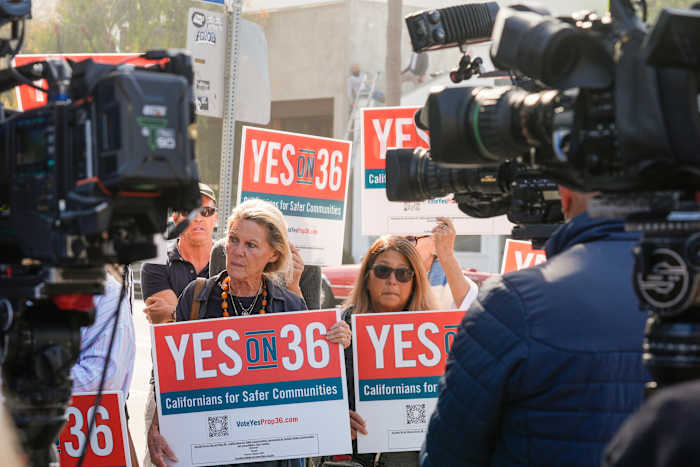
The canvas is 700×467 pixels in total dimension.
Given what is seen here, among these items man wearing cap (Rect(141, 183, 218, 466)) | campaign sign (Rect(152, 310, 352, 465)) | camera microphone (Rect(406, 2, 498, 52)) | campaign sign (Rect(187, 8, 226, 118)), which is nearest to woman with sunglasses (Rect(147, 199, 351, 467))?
campaign sign (Rect(152, 310, 352, 465))

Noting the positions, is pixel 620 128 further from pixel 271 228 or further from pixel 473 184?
pixel 271 228

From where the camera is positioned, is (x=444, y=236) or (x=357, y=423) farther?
(x=444, y=236)

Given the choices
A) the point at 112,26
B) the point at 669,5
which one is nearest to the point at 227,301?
the point at 669,5

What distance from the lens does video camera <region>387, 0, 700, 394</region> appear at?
1589mm

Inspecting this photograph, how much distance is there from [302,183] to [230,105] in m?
0.65

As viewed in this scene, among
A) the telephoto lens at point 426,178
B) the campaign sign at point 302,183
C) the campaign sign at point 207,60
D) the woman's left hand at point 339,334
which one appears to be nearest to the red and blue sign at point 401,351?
the woman's left hand at point 339,334

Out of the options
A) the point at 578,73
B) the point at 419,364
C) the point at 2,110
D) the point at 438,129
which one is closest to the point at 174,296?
the point at 419,364

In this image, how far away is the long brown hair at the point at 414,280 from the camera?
456 centimetres

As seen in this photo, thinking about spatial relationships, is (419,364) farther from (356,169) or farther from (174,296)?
(356,169)

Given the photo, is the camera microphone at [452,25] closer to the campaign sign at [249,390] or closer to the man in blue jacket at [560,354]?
the campaign sign at [249,390]

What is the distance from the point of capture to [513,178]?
284cm

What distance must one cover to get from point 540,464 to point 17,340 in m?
1.39

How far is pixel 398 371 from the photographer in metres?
4.32

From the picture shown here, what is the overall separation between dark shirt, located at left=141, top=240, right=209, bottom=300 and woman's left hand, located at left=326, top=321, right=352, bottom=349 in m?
1.31
